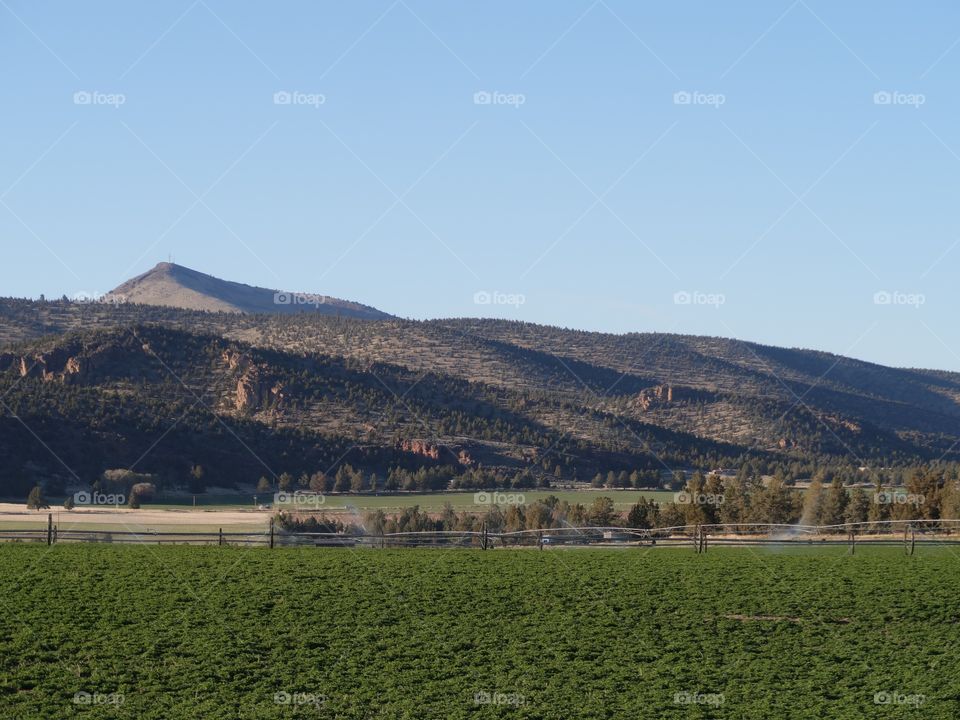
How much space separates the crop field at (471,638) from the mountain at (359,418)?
269ft

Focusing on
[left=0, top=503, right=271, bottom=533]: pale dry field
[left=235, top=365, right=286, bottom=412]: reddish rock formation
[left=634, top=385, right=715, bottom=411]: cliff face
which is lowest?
[left=0, top=503, right=271, bottom=533]: pale dry field

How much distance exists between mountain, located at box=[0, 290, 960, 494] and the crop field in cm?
8211

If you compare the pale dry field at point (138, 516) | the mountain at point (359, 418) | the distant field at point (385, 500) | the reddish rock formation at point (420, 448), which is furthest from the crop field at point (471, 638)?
the reddish rock formation at point (420, 448)

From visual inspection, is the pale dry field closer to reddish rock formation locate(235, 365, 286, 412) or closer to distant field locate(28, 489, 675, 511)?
distant field locate(28, 489, 675, 511)

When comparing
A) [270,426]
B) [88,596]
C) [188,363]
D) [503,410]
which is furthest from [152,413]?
[88,596]

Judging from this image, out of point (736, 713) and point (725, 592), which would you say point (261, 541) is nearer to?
point (725, 592)

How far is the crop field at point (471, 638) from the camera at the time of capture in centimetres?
2258

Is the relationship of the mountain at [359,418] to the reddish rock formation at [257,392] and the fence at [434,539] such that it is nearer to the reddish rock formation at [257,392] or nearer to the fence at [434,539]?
the reddish rock formation at [257,392]

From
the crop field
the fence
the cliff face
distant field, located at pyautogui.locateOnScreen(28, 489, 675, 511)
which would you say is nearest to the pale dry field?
distant field, located at pyautogui.locateOnScreen(28, 489, 675, 511)

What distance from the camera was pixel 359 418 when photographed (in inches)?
5659

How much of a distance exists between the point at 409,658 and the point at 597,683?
3.93m

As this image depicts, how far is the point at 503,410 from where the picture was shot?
538ft

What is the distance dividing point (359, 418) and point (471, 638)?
388 ft

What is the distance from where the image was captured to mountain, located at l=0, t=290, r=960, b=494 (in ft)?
391
